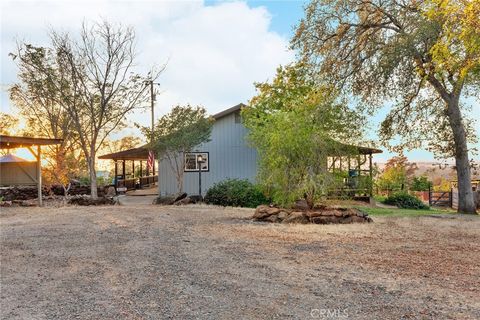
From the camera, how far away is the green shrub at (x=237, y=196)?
14297mm

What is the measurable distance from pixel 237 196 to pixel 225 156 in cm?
506

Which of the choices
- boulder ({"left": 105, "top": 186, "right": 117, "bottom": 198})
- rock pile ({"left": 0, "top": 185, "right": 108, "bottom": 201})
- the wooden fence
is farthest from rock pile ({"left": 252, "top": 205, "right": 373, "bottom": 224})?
the wooden fence

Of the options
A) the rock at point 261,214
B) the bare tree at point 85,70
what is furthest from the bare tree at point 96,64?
the rock at point 261,214


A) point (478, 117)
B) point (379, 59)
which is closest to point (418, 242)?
point (379, 59)

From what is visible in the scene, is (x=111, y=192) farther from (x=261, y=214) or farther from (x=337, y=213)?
(x=337, y=213)

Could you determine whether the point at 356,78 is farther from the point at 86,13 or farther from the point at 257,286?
the point at 257,286

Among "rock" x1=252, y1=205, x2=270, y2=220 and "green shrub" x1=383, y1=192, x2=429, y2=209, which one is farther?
"green shrub" x1=383, y1=192, x2=429, y2=209

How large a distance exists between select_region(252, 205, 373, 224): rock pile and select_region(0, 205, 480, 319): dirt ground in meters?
1.03

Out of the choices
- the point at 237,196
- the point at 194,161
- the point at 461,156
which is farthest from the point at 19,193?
the point at 461,156

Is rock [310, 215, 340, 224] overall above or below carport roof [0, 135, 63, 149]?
below

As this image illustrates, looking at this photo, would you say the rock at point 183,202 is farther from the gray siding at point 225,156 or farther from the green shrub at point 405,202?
the green shrub at point 405,202

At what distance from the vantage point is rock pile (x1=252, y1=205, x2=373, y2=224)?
9.48 meters

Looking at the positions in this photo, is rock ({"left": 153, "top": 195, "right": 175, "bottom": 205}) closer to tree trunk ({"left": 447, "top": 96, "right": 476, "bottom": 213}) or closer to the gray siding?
the gray siding
